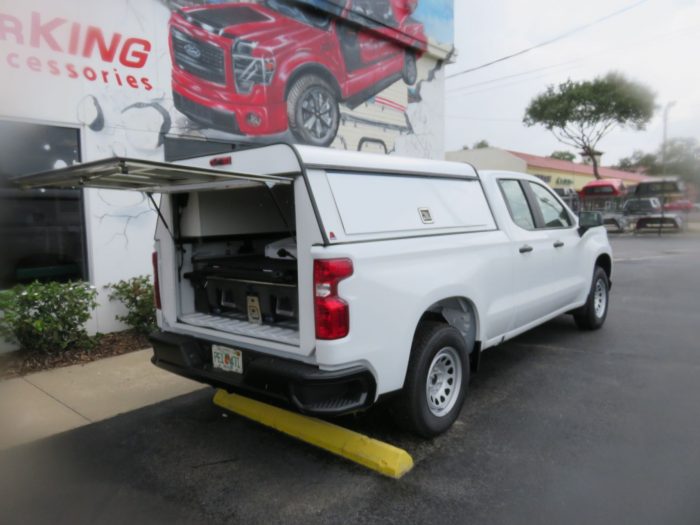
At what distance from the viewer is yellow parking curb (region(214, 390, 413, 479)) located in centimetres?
318

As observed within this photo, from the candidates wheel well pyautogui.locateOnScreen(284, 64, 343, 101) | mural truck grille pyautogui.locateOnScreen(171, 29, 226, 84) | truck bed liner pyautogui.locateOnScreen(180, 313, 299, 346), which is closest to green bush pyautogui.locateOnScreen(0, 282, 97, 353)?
truck bed liner pyautogui.locateOnScreen(180, 313, 299, 346)

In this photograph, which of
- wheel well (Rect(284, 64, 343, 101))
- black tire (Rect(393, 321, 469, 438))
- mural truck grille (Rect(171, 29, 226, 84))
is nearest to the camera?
black tire (Rect(393, 321, 469, 438))

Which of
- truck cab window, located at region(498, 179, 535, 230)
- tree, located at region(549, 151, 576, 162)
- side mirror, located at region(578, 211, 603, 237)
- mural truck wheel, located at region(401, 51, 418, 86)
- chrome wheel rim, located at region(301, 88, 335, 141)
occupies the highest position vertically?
tree, located at region(549, 151, 576, 162)

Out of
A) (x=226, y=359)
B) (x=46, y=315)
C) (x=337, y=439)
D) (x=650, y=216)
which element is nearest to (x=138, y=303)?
(x=46, y=315)

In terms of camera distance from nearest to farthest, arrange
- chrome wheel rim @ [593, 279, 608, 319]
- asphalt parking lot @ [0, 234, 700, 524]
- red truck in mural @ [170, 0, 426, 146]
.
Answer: asphalt parking lot @ [0, 234, 700, 524]
chrome wheel rim @ [593, 279, 608, 319]
red truck in mural @ [170, 0, 426, 146]

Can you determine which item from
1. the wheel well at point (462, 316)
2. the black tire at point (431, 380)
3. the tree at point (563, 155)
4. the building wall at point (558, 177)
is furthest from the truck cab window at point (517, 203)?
the tree at point (563, 155)

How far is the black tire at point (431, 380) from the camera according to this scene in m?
3.33

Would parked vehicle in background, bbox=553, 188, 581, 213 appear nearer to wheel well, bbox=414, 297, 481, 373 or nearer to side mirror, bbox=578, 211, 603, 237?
side mirror, bbox=578, 211, 603, 237

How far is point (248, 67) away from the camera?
816 centimetres

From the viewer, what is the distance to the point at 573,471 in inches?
125

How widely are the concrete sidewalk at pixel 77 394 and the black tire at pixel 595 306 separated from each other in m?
4.48

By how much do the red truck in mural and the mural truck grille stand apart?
1 cm

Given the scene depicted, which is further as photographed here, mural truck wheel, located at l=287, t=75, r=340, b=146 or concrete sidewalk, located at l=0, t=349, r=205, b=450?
mural truck wheel, located at l=287, t=75, r=340, b=146

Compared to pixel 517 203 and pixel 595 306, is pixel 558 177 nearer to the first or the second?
pixel 595 306
